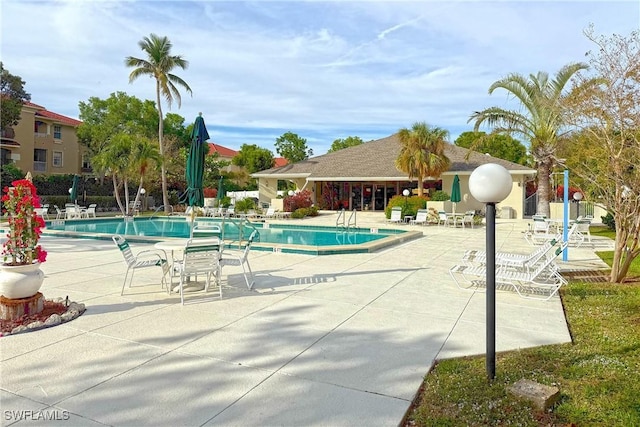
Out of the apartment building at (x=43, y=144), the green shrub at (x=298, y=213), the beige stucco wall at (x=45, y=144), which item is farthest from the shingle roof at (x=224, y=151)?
the green shrub at (x=298, y=213)

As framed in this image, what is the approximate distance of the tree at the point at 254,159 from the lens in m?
51.3

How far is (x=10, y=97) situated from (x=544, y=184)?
37.4 m

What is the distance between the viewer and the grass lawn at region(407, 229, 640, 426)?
3.26 meters

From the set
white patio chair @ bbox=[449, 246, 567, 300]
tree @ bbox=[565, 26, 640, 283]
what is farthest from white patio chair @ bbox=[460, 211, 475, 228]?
A: white patio chair @ bbox=[449, 246, 567, 300]

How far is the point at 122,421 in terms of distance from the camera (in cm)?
314

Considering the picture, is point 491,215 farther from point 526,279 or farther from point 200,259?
point 200,259

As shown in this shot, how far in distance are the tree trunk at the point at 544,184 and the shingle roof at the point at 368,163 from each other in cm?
788

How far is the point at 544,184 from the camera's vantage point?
66.4 ft

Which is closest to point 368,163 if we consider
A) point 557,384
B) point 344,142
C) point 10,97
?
point 10,97

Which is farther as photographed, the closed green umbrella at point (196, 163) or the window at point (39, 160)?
the window at point (39, 160)

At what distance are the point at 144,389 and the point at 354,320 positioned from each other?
2.81 metres

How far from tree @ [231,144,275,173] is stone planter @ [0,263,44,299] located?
151 ft

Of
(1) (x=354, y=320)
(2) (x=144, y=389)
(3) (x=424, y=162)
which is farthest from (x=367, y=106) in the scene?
(2) (x=144, y=389)

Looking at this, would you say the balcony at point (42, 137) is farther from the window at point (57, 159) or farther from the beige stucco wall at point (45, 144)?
the window at point (57, 159)
